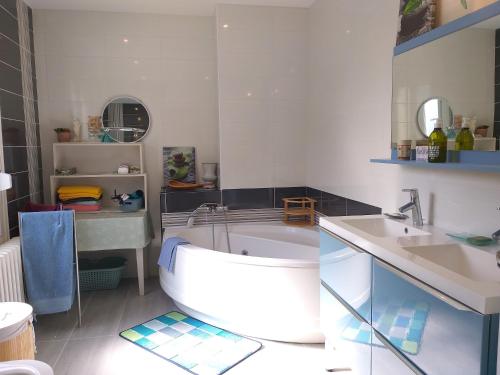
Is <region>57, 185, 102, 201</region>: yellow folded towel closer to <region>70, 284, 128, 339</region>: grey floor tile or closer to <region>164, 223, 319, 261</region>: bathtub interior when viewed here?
<region>164, 223, 319, 261</region>: bathtub interior

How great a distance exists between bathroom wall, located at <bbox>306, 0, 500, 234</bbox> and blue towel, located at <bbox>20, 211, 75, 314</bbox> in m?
2.14

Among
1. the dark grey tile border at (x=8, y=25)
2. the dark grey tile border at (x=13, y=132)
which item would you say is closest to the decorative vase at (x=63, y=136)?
the dark grey tile border at (x=13, y=132)

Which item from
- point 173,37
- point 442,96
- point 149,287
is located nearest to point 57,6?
point 173,37

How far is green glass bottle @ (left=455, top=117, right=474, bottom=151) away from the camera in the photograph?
177cm

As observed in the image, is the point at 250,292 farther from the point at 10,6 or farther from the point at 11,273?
the point at 10,6

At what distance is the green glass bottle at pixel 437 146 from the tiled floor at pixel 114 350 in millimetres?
1412

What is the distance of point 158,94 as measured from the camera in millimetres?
3912

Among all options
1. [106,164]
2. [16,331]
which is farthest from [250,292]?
[106,164]

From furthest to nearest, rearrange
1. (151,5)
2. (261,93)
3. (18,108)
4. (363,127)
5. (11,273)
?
(261,93)
(151,5)
(18,108)
(363,127)
(11,273)

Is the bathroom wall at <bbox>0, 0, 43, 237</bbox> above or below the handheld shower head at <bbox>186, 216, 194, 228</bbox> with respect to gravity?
above

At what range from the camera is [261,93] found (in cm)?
381

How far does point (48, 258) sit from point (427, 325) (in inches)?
102

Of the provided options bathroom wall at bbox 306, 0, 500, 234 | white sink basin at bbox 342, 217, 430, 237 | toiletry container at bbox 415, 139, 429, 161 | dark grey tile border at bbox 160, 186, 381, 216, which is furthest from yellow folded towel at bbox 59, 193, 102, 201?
toiletry container at bbox 415, 139, 429, 161

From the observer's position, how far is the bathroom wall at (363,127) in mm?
1861
